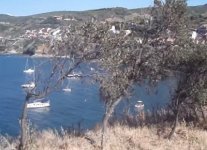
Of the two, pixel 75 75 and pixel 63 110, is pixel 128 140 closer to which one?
pixel 75 75

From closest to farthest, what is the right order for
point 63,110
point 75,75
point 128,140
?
point 75,75
point 128,140
point 63,110

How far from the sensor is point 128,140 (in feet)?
49.7

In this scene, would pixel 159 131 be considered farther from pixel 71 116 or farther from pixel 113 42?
pixel 71 116

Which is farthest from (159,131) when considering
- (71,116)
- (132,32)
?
(71,116)

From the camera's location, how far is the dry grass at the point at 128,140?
1429 cm

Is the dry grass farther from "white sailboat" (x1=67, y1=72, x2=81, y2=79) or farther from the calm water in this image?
the calm water

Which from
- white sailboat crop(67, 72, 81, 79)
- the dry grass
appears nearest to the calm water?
the dry grass

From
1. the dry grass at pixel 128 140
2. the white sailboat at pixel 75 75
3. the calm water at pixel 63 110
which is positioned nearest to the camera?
the white sailboat at pixel 75 75

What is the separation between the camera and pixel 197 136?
15609 mm

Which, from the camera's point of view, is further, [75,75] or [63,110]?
[63,110]

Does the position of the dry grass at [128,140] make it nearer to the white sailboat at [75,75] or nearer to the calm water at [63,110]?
the white sailboat at [75,75]

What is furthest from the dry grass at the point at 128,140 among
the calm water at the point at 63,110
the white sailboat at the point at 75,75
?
the calm water at the point at 63,110

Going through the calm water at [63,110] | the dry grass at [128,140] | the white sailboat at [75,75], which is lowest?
the calm water at [63,110]

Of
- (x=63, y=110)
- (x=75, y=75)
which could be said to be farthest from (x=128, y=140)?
(x=63, y=110)
